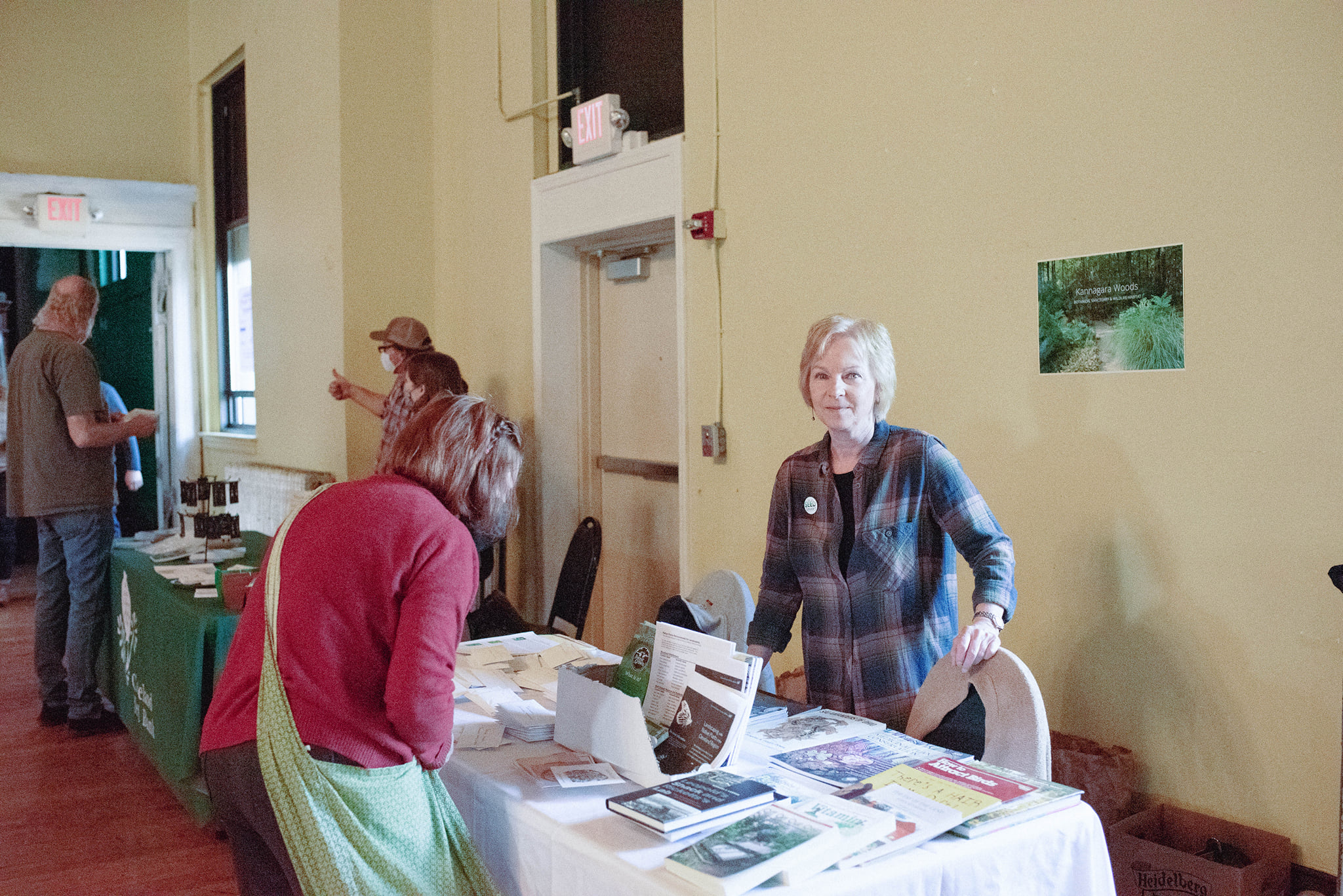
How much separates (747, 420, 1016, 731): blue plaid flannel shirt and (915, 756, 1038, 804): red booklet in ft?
1.41

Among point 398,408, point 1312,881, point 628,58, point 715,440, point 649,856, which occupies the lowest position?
point 1312,881

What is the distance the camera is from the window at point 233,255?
24.1 feet

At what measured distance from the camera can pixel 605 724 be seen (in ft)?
6.02

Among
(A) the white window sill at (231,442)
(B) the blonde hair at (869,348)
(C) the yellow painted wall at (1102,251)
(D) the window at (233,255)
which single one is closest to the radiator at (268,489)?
(A) the white window sill at (231,442)

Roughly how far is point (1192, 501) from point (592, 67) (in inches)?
132

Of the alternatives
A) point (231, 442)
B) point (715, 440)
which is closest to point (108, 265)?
point (231, 442)

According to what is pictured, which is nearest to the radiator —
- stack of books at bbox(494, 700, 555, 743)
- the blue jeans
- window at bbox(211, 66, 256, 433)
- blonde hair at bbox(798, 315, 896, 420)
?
window at bbox(211, 66, 256, 433)

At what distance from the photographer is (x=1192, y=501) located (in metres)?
2.42

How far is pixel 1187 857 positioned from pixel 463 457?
5.64 ft

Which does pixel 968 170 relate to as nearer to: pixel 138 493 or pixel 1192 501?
pixel 1192 501

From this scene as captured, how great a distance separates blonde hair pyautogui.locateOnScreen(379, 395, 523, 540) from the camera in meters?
1.76

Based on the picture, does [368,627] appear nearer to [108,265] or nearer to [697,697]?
[697,697]

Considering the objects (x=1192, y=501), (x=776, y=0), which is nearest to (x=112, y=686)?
(x=776, y=0)

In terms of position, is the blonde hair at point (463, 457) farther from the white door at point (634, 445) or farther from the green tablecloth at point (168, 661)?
the white door at point (634, 445)
